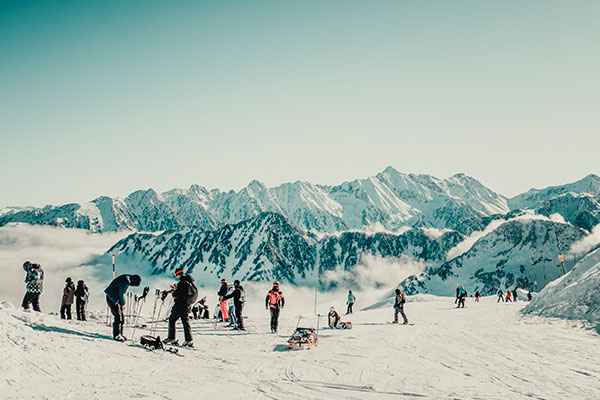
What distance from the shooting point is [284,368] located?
11898 mm

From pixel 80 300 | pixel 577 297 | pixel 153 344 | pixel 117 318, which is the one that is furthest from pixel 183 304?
pixel 577 297

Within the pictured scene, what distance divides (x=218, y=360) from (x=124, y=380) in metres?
3.40

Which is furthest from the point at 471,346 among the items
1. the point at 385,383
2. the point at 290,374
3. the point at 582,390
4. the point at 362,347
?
the point at 290,374

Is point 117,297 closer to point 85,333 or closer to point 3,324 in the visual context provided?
point 85,333

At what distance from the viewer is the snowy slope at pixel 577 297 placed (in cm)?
2008

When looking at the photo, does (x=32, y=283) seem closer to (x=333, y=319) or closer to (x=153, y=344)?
(x=153, y=344)

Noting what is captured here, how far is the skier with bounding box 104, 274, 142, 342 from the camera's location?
1370 centimetres

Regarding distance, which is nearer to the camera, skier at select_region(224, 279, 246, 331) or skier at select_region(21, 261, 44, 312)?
skier at select_region(21, 261, 44, 312)

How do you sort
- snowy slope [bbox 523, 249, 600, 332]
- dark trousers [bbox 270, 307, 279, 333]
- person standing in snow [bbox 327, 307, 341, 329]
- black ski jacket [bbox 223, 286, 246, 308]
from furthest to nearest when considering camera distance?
person standing in snow [bbox 327, 307, 341, 329]
snowy slope [bbox 523, 249, 600, 332]
black ski jacket [bbox 223, 286, 246, 308]
dark trousers [bbox 270, 307, 279, 333]

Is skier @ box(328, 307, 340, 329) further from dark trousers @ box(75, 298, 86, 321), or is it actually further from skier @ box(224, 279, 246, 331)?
dark trousers @ box(75, 298, 86, 321)

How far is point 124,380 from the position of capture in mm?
9766

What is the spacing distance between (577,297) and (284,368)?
736 inches

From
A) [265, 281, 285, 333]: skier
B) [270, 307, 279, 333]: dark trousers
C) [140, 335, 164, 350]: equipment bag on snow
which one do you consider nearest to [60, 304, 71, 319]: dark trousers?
[140, 335, 164, 350]: equipment bag on snow

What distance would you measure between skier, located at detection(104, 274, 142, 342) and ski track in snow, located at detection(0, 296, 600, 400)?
0.55 metres
